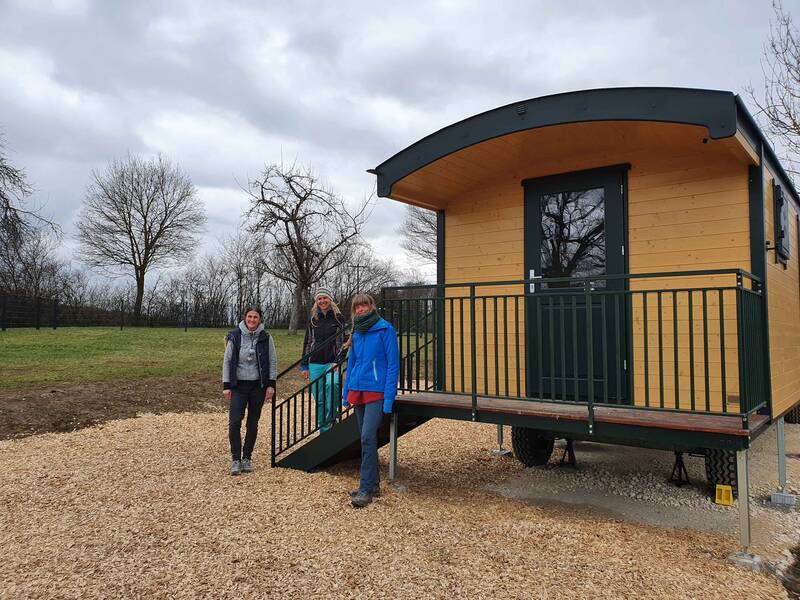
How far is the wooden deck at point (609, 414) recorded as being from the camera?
3.46 meters

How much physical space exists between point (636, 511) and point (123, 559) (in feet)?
12.4

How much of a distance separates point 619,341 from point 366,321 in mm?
1977

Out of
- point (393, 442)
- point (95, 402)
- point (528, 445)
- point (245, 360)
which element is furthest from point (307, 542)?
point (95, 402)

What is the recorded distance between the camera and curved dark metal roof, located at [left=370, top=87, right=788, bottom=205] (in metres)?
3.78

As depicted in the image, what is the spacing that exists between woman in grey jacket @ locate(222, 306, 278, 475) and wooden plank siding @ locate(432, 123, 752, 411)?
1.70 meters

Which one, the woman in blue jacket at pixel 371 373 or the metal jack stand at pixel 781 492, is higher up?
the woman in blue jacket at pixel 371 373

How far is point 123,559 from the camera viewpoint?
10.6ft

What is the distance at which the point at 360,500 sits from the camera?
13.9 feet

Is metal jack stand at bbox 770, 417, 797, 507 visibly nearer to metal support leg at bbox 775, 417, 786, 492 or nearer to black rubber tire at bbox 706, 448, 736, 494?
metal support leg at bbox 775, 417, 786, 492

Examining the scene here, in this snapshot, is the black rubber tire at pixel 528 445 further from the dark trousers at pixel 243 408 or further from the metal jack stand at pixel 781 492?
the dark trousers at pixel 243 408

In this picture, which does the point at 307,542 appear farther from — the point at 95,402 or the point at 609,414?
the point at 95,402

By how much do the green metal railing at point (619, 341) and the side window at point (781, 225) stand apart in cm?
78

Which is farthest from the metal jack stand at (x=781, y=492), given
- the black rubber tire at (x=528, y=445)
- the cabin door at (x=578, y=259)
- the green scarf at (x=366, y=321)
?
the green scarf at (x=366, y=321)

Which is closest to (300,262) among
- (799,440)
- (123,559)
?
(799,440)
